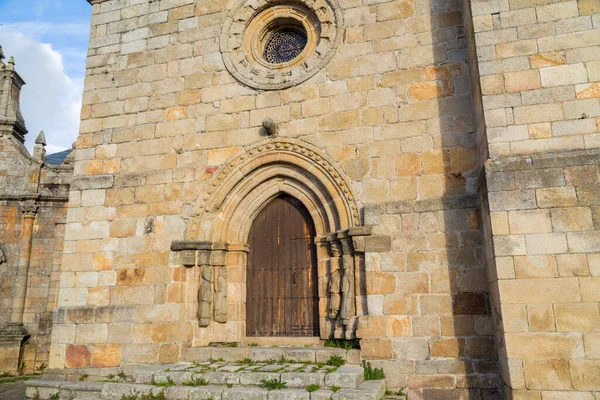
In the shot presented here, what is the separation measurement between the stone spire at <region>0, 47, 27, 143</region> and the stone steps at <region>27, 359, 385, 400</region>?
317 inches

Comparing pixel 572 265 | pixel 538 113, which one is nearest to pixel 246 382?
pixel 572 265

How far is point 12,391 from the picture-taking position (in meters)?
8.09

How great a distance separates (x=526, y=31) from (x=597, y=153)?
1.63 m

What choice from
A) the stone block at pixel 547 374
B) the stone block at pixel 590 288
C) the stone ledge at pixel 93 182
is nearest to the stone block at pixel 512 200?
the stone block at pixel 590 288

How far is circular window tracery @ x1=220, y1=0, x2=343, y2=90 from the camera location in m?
6.91

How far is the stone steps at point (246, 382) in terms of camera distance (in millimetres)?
4820

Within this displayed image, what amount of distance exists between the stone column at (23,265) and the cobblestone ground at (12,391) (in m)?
2.08

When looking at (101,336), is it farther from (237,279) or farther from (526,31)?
(526,31)

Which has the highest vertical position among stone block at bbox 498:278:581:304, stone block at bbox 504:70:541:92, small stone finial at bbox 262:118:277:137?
small stone finial at bbox 262:118:277:137

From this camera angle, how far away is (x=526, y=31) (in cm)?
542

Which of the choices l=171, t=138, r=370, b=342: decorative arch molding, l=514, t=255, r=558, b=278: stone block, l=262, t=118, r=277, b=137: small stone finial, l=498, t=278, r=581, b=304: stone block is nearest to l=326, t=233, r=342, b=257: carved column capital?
l=171, t=138, r=370, b=342: decorative arch molding

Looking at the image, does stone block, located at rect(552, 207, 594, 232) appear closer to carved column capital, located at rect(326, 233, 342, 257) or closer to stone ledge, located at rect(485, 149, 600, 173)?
stone ledge, located at rect(485, 149, 600, 173)

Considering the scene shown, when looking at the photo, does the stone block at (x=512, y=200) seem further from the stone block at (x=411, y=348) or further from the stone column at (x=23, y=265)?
the stone column at (x=23, y=265)

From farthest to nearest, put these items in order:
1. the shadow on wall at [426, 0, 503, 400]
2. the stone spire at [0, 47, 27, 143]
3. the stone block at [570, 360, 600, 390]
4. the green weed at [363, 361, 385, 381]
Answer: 1. the stone spire at [0, 47, 27, 143]
2. the green weed at [363, 361, 385, 381]
3. the shadow on wall at [426, 0, 503, 400]
4. the stone block at [570, 360, 600, 390]
